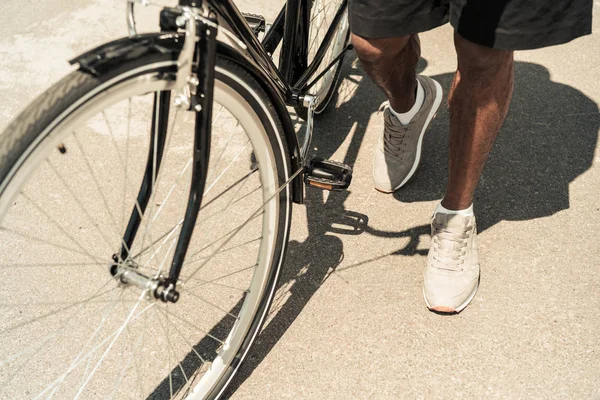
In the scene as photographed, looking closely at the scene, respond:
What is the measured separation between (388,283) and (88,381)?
966mm

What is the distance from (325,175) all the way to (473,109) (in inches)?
18.2

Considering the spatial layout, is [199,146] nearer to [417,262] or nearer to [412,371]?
[412,371]

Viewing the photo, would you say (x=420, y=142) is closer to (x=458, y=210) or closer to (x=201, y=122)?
(x=458, y=210)

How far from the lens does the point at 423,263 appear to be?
2.24 meters

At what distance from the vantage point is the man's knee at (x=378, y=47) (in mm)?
1946

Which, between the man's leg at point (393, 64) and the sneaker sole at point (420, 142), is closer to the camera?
the man's leg at point (393, 64)

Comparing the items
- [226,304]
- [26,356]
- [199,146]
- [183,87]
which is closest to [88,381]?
[26,356]


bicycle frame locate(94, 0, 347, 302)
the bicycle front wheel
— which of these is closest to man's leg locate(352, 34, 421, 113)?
bicycle frame locate(94, 0, 347, 302)

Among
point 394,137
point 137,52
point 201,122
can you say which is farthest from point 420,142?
point 137,52

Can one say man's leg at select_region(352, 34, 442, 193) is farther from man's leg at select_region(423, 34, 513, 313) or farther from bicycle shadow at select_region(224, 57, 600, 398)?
man's leg at select_region(423, 34, 513, 313)

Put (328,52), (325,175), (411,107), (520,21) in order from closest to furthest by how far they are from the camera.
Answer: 1. (520,21)
2. (325,175)
3. (411,107)
4. (328,52)

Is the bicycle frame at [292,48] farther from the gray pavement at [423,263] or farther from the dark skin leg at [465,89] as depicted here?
the gray pavement at [423,263]

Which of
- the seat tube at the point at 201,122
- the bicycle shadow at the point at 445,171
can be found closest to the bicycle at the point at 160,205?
the seat tube at the point at 201,122

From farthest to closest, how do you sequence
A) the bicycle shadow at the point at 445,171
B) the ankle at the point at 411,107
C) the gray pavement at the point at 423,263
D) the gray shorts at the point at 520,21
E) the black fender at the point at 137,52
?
the ankle at the point at 411,107 < the bicycle shadow at the point at 445,171 < the gray pavement at the point at 423,263 < the gray shorts at the point at 520,21 < the black fender at the point at 137,52
